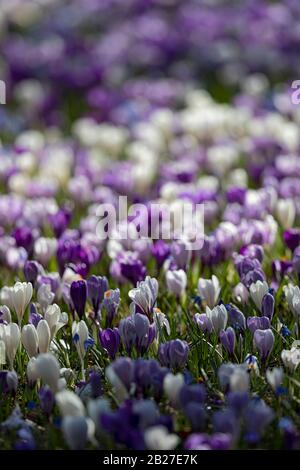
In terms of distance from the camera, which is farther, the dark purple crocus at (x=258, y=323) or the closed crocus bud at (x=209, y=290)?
the closed crocus bud at (x=209, y=290)

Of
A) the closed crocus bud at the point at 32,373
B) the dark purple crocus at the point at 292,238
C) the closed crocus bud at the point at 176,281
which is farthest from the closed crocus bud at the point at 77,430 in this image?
the dark purple crocus at the point at 292,238

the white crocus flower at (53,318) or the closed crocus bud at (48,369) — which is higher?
the white crocus flower at (53,318)

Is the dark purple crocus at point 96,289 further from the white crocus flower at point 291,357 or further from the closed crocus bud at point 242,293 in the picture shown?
the white crocus flower at point 291,357

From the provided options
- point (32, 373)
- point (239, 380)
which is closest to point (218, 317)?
point (239, 380)

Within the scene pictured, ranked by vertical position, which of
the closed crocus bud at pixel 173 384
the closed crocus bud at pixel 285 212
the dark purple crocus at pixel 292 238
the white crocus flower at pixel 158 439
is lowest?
the white crocus flower at pixel 158 439

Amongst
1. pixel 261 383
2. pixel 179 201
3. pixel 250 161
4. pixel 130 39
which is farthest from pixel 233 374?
pixel 130 39

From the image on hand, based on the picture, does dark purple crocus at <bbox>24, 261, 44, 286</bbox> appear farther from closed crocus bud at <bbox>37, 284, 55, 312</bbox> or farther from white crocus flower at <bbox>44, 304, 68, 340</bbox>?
white crocus flower at <bbox>44, 304, 68, 340</bbox>

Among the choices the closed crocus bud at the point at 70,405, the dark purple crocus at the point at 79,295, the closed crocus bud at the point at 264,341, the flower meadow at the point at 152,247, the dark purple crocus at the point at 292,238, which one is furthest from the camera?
the dark purple crocus at the point at 292,238
